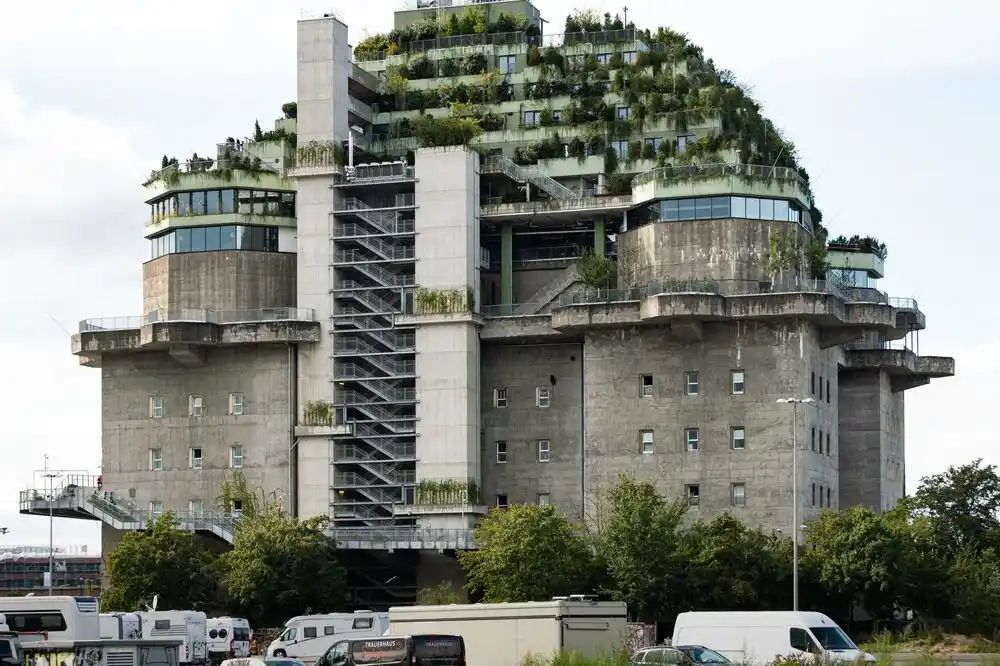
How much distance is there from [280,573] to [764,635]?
49.9 metres

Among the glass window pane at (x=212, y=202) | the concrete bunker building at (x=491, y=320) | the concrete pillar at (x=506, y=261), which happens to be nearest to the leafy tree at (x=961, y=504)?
the concrete bunker building at (x=491, y=320)

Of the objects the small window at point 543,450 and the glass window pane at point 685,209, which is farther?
the small window at point 543,450

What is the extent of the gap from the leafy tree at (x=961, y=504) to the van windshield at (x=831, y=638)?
1879 inches

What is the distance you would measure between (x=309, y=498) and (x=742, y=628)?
59389 mm

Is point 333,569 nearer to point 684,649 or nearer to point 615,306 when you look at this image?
point 615,306

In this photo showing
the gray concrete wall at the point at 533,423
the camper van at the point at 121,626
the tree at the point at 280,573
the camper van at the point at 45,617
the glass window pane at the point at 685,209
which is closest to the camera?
the camper van at the point at 45,617

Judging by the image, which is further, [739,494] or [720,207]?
[720,207]

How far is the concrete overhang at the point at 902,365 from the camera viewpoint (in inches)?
5344

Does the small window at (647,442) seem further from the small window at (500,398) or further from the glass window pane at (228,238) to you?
the glass window pane at (228,238)

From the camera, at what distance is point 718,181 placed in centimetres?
12450

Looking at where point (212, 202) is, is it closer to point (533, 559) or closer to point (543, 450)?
point (543, 450)

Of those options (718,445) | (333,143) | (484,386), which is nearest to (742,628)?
(718,445)

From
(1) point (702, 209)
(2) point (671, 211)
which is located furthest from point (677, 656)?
(2) point (671, 211)

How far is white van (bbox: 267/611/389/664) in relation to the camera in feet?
315
